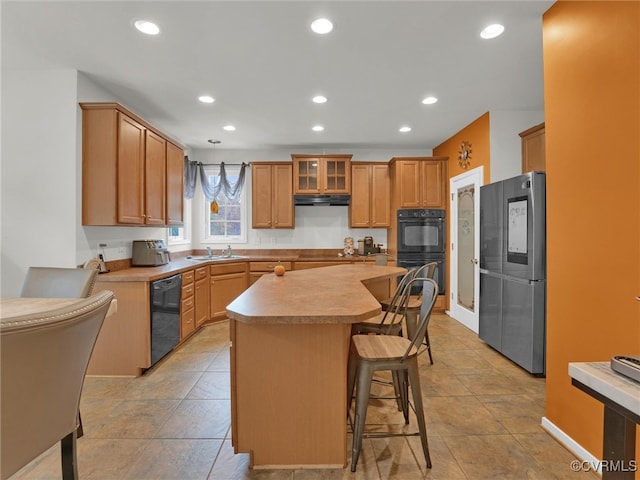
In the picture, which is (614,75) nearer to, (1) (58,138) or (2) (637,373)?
(2) (637,373)

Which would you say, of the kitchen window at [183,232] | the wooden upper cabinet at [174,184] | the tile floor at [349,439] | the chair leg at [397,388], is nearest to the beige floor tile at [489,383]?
the tile floor at [349,439]

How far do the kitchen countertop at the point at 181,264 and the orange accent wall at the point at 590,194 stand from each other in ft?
10.4

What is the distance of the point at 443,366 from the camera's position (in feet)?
10.2

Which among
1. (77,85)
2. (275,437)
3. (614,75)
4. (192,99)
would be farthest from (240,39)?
(275,437)

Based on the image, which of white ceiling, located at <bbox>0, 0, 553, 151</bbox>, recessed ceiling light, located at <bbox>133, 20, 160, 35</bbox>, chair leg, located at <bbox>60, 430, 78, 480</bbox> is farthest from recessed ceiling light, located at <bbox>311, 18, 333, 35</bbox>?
chair leg, located at <bbox>60, 430, 78, 480</bbox>

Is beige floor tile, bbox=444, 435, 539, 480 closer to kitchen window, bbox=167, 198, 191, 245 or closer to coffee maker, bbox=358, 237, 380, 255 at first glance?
coffee maker, bbox=358, 237, 380, 255

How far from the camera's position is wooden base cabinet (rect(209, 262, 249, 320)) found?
450 cm

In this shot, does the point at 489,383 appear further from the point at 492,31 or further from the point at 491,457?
the point at 492,31

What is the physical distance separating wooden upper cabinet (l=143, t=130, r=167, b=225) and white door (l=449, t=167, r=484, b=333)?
384 centimetres

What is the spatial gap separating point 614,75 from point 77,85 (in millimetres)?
3898

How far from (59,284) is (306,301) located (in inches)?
63.1

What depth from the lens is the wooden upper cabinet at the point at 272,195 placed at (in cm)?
533

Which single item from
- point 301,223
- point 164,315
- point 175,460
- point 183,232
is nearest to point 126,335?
point 164,315

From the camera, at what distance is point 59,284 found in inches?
81.1
